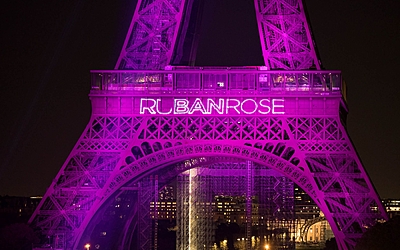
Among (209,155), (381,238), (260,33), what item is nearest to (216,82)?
(260,33)

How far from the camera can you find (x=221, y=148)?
52.8 m

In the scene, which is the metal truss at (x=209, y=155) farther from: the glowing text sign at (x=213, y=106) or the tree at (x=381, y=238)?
the tree at (x=381, y=238)

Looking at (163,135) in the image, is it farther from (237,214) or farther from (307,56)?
(237,214)

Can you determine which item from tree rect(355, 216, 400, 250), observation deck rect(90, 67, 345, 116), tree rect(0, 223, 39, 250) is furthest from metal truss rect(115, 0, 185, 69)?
tree rect(355, 216, 400, 250)

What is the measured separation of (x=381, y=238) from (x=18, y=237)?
1711 centimetres

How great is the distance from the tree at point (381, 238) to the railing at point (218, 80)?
738cm

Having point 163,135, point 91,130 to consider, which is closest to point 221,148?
point 163,135

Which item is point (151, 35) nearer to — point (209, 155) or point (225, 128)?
point (225, 128)

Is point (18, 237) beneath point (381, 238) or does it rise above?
above

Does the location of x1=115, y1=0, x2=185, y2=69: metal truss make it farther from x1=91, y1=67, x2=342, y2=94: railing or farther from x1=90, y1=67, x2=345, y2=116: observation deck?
x1=90, y1=67, x2=345, y2=116: observation deck

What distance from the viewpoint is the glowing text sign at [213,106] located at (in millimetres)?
52938

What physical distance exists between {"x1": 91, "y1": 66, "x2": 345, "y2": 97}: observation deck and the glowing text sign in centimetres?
33

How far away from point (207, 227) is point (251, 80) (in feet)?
93.2

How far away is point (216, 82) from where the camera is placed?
5400 cm
